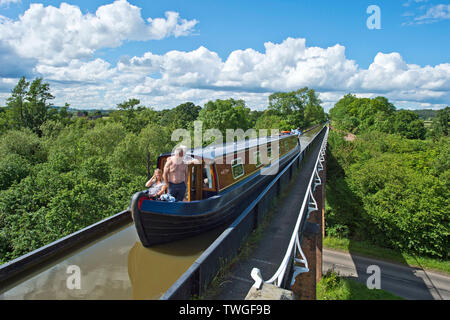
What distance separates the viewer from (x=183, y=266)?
480 cm

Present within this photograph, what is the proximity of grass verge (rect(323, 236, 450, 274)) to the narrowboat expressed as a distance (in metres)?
16.7

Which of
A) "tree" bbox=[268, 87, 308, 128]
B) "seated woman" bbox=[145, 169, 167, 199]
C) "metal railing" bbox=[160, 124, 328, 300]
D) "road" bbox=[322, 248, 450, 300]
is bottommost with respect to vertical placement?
"road" bbox=[322, 248, 450, 300]

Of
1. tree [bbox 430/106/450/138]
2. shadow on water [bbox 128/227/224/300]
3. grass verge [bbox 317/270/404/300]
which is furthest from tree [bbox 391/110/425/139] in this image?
shadow on water [bbox 128/227/224/300]

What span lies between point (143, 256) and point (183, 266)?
865mm

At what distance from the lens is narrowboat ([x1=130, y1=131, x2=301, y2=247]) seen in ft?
16.8

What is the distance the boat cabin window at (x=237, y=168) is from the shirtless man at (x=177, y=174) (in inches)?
77.5

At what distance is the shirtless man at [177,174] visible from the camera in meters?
5.74

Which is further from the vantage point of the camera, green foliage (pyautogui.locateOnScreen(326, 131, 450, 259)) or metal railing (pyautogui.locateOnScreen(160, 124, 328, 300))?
green foliage (pyautogui.locateOnScreen(326, 131, 450, 259))

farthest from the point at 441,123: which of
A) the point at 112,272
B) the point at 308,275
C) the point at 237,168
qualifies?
the point at 112,272

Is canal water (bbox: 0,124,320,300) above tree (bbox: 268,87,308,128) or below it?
below

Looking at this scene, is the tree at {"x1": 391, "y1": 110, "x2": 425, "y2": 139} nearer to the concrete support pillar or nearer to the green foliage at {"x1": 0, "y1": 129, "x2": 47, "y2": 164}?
the concrete support pillar

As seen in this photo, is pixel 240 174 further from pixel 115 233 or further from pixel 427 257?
pixel 427 257

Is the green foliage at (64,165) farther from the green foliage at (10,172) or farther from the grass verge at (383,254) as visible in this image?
the grass verge at (383,254)

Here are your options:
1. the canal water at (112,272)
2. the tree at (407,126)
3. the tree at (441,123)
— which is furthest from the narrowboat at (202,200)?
the tree at (441,123)
